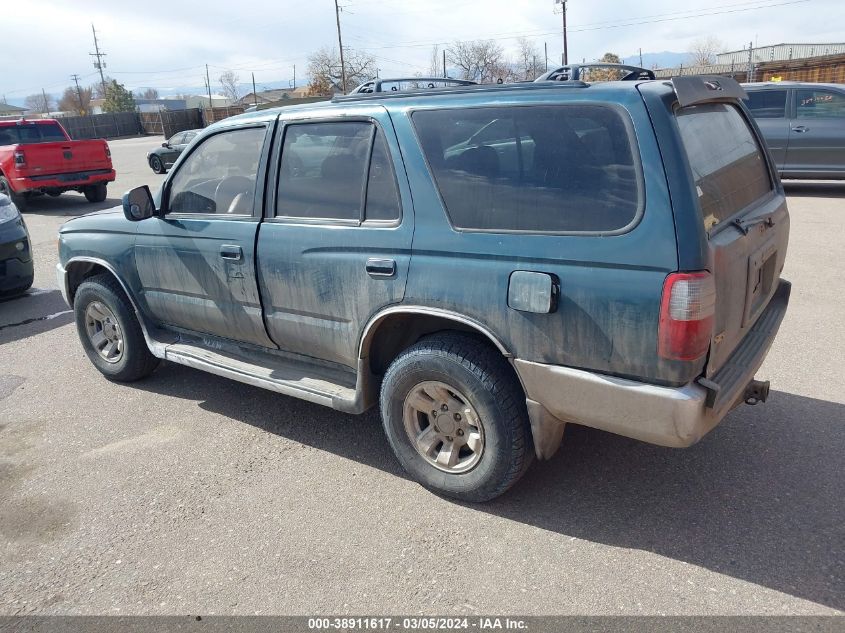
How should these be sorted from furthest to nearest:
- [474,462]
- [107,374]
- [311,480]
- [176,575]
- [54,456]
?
[107,374], [54,456], [311,480], [474,462], [176,575]

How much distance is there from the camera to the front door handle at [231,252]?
3898 millimetres

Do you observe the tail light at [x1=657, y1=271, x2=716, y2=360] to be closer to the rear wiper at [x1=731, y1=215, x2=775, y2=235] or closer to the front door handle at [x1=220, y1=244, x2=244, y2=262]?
the rear wiper at [x1=731, y1=215, x2=775, y2=235]

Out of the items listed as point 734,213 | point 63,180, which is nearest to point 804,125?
point 734,213

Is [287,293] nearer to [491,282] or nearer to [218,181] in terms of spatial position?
[218,181]

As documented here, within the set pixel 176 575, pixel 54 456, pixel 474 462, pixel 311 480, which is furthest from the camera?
pixel 54 456

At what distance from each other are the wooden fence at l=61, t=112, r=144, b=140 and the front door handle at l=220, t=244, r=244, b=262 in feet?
159

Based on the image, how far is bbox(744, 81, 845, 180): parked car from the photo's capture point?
11.1m

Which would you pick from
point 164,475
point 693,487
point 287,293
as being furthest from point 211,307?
point 693,487

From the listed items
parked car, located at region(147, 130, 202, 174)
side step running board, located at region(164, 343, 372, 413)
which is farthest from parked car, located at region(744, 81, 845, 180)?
parked car, located at region(147, 130, 202, 174)

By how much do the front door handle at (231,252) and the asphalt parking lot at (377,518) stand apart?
1.09 metres

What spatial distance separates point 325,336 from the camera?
12.0 feet

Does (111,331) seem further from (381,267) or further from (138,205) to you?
(381,267)

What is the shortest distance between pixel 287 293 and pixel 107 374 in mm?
2136

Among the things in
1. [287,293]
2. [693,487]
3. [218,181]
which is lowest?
[693,487]
